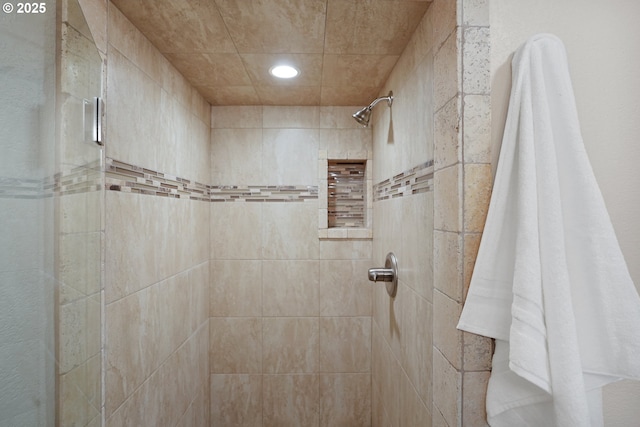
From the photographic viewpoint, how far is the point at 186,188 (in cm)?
172

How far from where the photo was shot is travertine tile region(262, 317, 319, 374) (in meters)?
2.12

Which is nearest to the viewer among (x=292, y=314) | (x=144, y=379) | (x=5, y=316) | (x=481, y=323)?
(x=5, y=316)

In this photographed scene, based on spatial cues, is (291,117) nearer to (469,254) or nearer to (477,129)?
(477,129)

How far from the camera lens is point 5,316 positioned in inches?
21.4

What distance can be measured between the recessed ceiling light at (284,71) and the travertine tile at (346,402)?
194cm

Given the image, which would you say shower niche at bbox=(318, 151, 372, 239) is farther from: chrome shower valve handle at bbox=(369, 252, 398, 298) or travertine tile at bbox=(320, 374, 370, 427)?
travertine tile at bbox=(320, 374, 370, 427)

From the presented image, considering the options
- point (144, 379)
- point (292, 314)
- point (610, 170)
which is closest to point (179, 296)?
point (144, 379)

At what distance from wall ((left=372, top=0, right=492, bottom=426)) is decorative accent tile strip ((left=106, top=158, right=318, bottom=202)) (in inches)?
36.5

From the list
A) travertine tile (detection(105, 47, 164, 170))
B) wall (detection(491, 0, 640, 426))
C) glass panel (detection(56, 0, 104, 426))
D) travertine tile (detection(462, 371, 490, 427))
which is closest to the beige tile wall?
travertine tile (detection(105, 47, 164, 170))

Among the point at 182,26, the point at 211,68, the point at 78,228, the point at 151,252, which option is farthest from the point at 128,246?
the point at 211,68

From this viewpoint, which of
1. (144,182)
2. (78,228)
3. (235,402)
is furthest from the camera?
(235,402)

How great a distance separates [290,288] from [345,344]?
54cm

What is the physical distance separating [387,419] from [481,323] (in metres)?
1.21

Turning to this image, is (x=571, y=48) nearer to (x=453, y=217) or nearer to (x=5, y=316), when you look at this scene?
(x=453, y=217)
